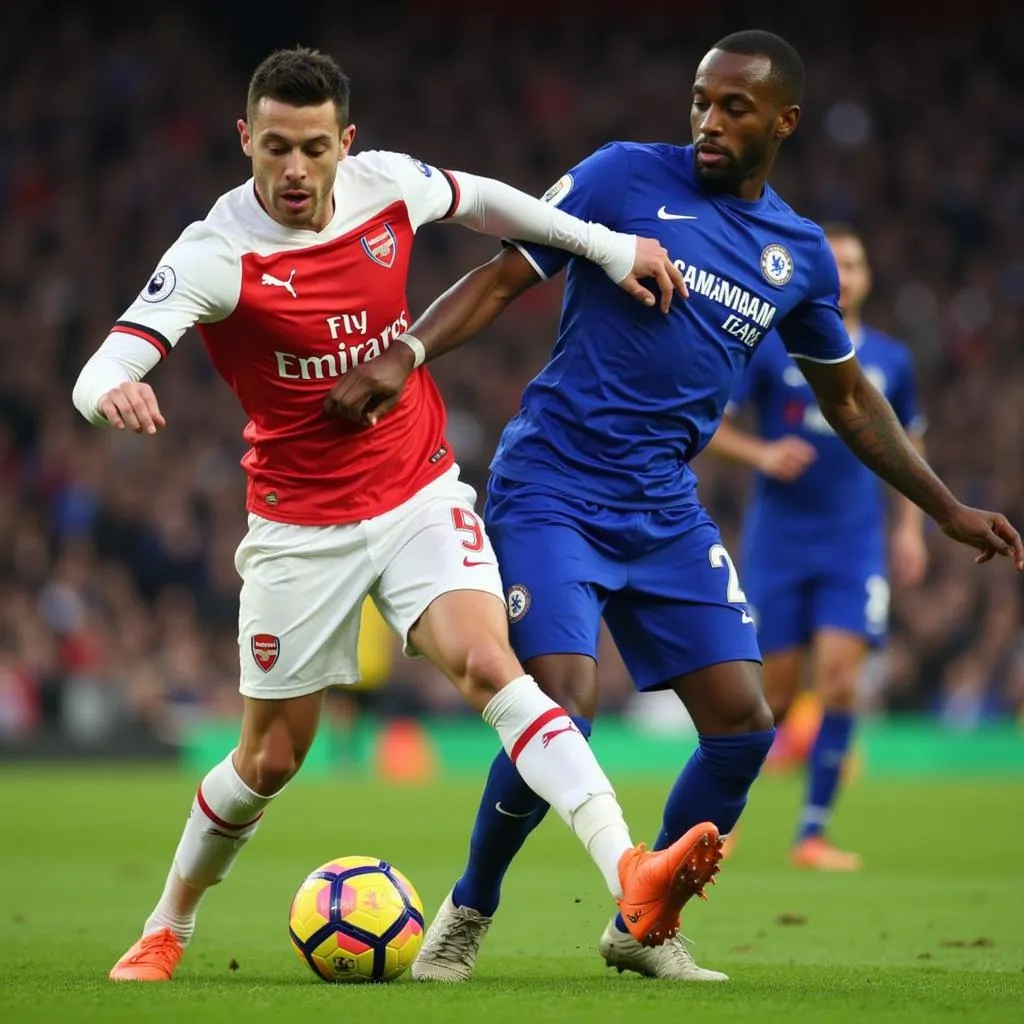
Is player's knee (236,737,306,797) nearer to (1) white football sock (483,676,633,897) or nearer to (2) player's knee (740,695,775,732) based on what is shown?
(1) white football sock (483,676,633,897)

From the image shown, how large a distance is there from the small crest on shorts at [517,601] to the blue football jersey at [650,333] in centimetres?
34

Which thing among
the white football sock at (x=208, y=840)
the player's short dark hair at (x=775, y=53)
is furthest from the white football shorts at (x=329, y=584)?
the player's short dark hair at (x=775, y=53)

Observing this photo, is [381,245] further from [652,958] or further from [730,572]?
[652,958]

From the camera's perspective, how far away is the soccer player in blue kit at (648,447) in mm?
5480

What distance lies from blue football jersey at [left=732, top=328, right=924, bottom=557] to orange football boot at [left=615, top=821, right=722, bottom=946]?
5256 millimetres

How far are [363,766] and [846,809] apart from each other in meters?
6.10

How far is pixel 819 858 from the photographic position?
30.9ft

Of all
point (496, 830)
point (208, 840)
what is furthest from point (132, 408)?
point (496, 830)

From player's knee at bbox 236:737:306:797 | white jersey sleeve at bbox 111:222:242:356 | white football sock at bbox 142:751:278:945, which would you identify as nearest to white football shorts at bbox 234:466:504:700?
player's knee at bbox 236:737:306:797

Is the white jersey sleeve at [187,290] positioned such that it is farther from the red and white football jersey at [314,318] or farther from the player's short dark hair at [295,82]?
the player's short dark hair at [295,82]

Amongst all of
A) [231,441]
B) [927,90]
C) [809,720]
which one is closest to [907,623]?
[809,720]

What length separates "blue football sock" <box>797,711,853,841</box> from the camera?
31.1 feet

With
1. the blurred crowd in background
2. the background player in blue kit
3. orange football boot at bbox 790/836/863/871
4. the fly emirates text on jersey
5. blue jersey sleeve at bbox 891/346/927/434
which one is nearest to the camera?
the fly emirates text on jersey

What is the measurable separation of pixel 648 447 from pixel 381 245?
3.23 ft
